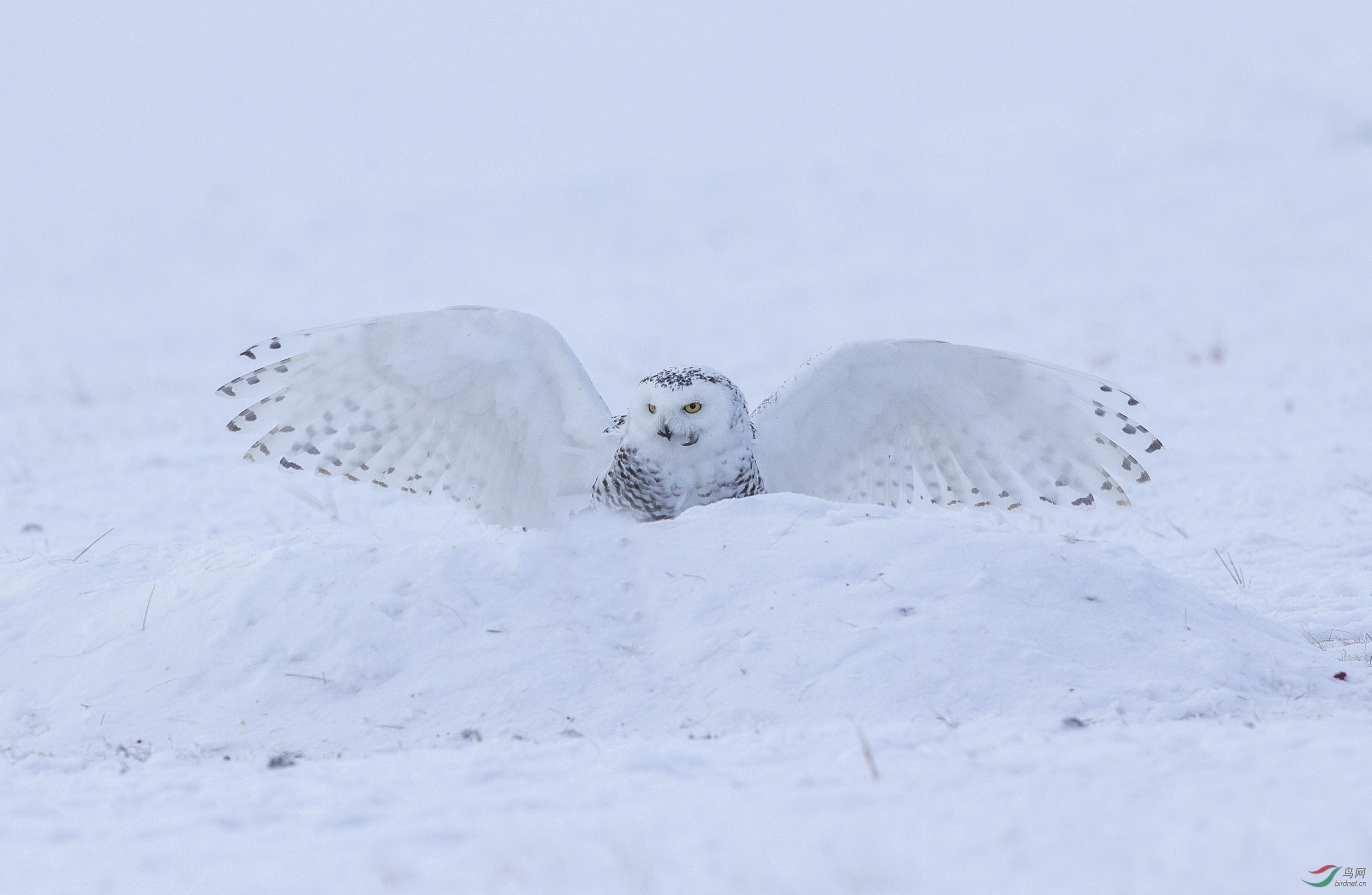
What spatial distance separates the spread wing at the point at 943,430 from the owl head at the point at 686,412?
26.1 inches

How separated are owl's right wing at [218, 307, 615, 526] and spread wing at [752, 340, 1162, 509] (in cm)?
95

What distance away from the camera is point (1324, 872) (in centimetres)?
197

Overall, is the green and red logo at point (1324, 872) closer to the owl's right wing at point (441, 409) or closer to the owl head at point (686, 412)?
the owl head at point (686, 412)

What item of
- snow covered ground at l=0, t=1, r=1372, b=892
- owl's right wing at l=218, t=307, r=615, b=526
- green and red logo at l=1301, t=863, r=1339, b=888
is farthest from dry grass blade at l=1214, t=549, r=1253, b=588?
green and red logo at l=1301, t=863, r=1339, b=888

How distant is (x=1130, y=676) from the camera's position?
3.40 meters

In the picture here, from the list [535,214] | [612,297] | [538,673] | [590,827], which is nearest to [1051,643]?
[538,673]

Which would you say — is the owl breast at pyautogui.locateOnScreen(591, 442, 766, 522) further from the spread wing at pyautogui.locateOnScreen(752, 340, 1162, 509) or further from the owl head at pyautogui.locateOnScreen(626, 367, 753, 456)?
the spread wing at pyautogui.locateOnScreen(752, 340, 1162, 509)

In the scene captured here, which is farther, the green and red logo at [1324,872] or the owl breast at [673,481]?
the owl breast at [673,481]

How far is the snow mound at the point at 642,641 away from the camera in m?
3.35

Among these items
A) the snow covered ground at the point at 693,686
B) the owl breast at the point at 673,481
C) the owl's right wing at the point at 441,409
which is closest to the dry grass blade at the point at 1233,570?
the snow covered ground at the point at 693,686

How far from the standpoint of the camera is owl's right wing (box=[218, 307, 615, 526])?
505 centimetres

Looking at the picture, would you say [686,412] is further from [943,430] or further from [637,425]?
[943,430]

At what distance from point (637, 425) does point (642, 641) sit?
130 cm

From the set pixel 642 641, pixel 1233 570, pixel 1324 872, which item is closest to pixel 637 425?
pixel 642 641
